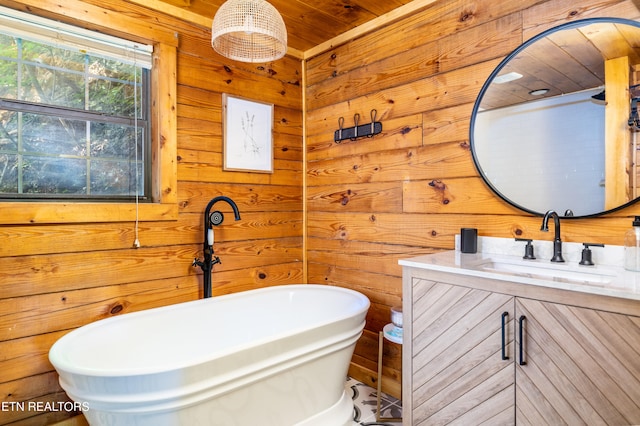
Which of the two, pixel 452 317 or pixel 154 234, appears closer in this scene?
pixel 452 317

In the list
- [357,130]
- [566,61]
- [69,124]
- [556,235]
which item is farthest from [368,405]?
[69,124]

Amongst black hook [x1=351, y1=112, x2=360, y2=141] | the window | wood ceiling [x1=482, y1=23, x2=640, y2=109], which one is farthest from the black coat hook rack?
the window

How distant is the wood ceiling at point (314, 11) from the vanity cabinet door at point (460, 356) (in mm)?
1706

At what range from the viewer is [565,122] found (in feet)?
5.52

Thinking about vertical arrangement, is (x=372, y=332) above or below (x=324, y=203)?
below

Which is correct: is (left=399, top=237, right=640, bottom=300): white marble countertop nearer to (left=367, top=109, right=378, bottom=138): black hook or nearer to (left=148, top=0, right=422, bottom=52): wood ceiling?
(left=367, top=109, right=378, bottom=138): black hook

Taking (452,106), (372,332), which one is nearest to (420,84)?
(452,106)

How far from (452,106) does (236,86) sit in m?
1.46

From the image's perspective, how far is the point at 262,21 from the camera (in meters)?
1.52

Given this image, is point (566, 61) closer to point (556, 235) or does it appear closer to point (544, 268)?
point (556, 235)

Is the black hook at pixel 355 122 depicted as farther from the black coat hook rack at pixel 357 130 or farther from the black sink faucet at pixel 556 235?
the black sink faucet at pixel 556 235

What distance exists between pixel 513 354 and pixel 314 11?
2.19 m

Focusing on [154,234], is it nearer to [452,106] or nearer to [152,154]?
[152,154]

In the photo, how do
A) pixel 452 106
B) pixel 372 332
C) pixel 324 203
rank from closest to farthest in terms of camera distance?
pixel 452 106
pixel 372 332
pixel 324 203
